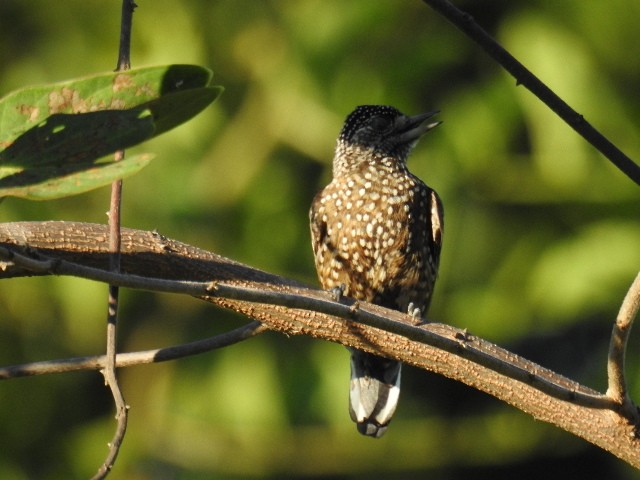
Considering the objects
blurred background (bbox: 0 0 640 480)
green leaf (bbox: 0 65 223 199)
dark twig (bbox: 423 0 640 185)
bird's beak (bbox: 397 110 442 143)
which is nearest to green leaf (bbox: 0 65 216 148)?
green leaf (bbox: 0 65 223 199)

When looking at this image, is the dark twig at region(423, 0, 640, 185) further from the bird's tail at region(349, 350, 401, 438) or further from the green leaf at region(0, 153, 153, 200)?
the bird's tail at region(349, 350, 401, 438)

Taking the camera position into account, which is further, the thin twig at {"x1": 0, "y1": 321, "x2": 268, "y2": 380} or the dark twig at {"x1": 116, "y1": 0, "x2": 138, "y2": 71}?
the thin twig at {"x1": 0, "y1": 321, "x2": 268, "y2": 380}

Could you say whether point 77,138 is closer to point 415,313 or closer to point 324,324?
point 324,324

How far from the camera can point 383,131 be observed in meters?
5.49

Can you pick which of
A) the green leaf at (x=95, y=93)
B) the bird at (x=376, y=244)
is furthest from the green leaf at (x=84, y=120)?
the bird at (x=376, y=244)

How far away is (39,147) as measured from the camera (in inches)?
80.1

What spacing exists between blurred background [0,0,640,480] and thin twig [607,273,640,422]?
3.05 meters

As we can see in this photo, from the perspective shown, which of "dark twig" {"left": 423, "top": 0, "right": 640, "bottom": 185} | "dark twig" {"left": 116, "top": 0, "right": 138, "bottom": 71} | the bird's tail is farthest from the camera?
the bird's tail

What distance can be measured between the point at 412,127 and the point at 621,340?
2758 mm

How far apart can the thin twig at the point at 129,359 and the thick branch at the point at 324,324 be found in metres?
0.18

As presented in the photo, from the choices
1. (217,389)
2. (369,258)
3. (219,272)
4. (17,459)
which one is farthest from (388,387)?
(17,459)

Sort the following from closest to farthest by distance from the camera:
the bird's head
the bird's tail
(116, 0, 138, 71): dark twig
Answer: (116, 0, 138, 71): dark twig → the bird's tail → the bird's head

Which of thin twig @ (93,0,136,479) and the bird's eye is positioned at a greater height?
the bird's eye

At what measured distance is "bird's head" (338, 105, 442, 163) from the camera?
5402 mm
